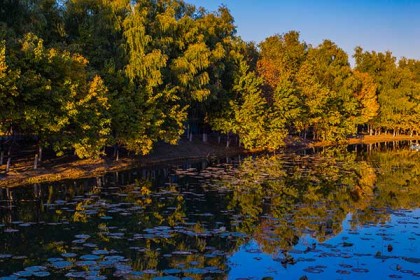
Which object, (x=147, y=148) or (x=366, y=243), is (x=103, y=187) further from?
(x=366, y=243)

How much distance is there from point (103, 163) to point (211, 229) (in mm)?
20352

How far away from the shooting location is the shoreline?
2697 cm

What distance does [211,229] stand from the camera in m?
15.6

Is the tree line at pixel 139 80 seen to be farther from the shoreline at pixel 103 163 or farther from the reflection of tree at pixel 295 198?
the reflection of tree at pixel 295 198

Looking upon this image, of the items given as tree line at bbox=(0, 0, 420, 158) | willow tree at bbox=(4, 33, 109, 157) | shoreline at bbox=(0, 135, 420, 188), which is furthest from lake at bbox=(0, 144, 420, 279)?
tree line at bbox=(0, 0, 420, 158)

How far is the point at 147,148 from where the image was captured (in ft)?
118

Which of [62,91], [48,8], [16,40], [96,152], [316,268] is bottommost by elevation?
[316,268]

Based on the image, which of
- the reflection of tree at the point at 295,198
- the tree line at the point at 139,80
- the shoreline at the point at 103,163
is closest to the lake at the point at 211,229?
the reflection of tree at the point at 295,198

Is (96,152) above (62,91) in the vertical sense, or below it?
below

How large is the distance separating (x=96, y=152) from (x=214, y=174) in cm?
815

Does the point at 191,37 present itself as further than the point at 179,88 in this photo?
Yes

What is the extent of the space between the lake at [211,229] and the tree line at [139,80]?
15.6ft

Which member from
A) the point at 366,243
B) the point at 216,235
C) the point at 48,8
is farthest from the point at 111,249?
the point at 48,8

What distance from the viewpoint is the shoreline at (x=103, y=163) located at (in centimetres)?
2697
